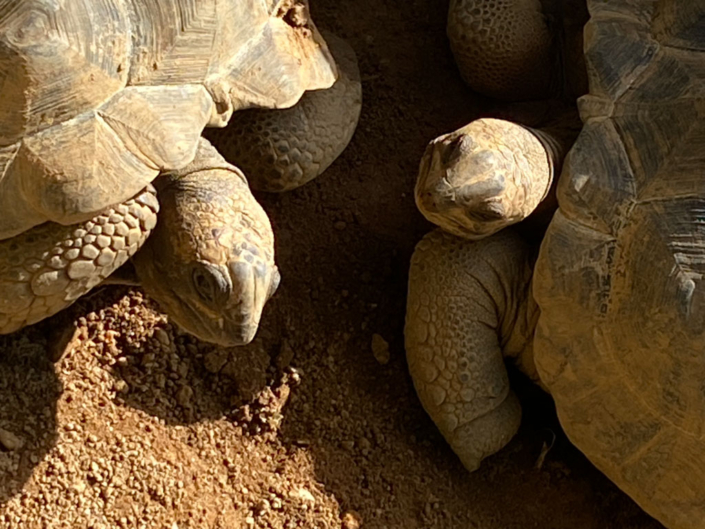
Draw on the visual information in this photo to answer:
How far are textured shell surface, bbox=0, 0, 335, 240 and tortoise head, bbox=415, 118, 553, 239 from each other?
0.56 meters

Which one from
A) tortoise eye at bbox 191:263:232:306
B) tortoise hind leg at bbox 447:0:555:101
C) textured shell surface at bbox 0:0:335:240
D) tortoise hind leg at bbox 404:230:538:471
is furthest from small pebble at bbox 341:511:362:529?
tortoise hind leg at bbox 447:0:555:101

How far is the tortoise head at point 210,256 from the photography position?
2.25 m

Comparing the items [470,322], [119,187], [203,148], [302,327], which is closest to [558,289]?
[470,322]

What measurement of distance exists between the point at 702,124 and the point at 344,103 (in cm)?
97

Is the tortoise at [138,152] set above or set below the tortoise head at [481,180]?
above

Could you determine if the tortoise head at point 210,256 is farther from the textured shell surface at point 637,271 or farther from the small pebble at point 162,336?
the textured shell surface at point 637,271

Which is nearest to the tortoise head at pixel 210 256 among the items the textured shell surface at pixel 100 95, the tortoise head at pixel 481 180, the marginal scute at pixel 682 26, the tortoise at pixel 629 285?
the textured shell surface at pixel 100 95

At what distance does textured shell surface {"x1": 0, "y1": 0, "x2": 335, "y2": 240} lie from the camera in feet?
6.73

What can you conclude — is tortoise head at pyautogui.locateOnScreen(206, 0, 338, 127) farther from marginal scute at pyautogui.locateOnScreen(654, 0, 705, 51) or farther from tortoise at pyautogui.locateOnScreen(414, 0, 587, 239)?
marginal scute at pyautogui.locateOnScreen(654, 0, 705, 51)

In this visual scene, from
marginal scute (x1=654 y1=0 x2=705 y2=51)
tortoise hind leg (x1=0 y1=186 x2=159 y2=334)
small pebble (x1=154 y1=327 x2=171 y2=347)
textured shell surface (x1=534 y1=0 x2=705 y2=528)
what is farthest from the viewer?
small pebble (x1=154 y1=327 x2=171 y2=347)

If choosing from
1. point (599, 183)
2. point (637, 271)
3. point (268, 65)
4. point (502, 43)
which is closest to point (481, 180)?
point (599, 183)

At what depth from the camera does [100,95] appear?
2131 mm

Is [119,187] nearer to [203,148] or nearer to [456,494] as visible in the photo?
[203,148]

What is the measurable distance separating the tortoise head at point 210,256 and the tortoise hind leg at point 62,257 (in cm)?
9
